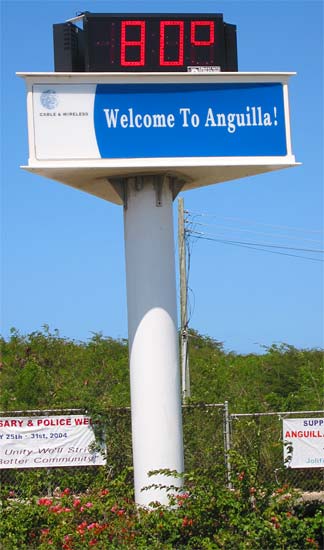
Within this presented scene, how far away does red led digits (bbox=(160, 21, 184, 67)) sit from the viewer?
31.0ft

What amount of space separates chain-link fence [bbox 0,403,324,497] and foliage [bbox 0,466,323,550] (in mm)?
1863

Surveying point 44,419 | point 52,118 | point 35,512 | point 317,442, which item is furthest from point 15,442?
point 52,118

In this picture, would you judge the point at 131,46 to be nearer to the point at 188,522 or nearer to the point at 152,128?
the point at 152,128

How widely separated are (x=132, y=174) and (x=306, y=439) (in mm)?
5585

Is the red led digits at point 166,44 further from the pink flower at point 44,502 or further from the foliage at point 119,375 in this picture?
the foliage at point 119,375

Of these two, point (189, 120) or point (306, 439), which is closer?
point (189, 120)

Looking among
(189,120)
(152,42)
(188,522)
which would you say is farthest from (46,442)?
(152,42)

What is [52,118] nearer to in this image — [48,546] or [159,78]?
[159,78]

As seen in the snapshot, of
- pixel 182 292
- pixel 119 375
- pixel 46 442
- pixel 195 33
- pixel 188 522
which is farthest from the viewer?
pixel 182 292

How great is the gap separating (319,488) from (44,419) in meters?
4.45

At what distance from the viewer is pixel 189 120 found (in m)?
9.84

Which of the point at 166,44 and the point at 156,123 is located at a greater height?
the point at 166,44

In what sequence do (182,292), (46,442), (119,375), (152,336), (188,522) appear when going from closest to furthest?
1. (188,522)
2. (152,336)
3. (46,442)
4. (119,375)
5. (182,292)

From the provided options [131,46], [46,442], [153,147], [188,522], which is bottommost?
[188,522]
